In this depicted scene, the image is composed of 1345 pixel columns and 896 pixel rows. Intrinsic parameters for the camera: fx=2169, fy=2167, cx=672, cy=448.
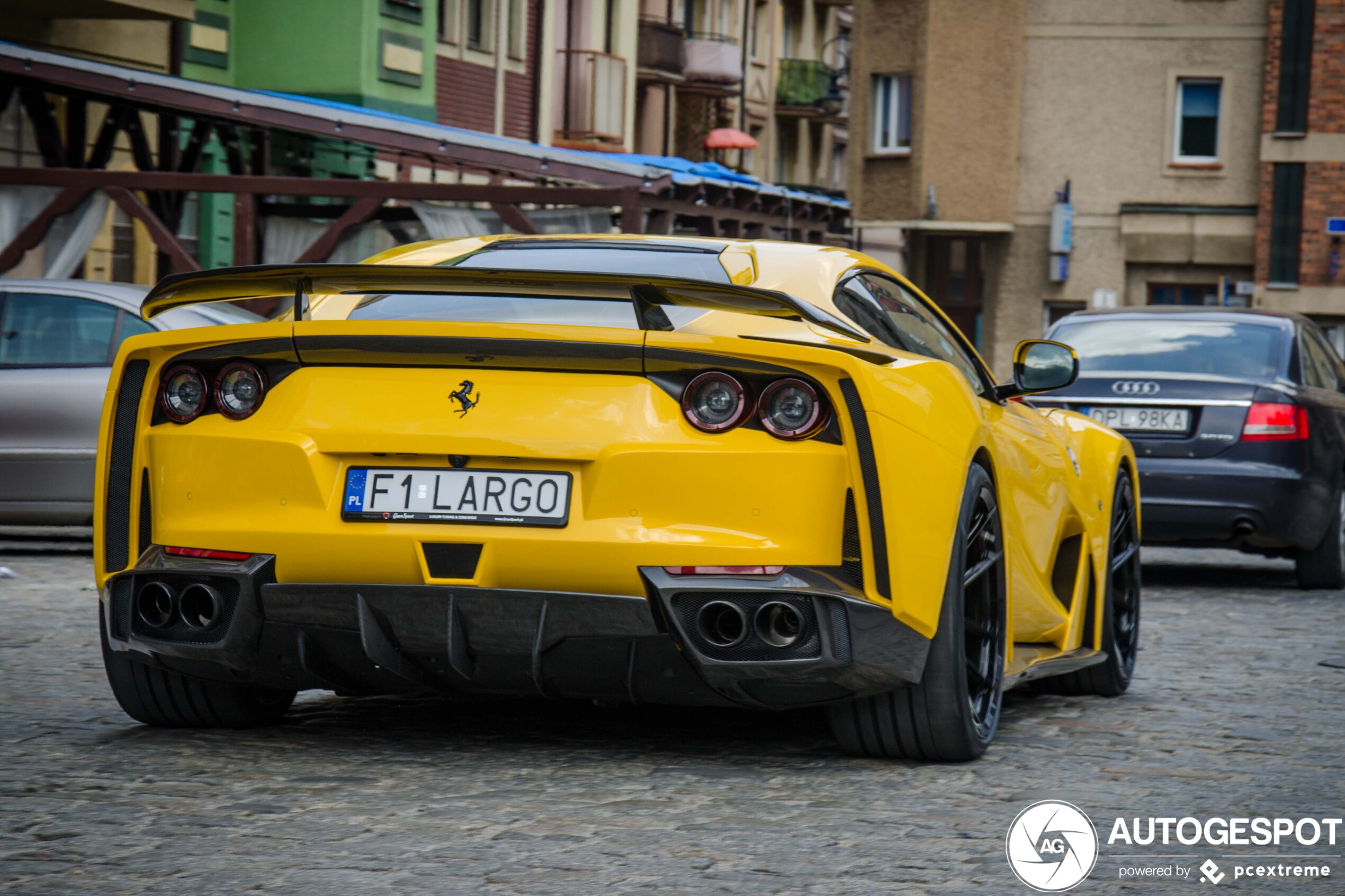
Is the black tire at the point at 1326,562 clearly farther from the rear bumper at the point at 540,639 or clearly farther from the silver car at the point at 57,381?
the rear bumper at the point at 540,639

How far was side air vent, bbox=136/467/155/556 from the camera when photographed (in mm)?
5172

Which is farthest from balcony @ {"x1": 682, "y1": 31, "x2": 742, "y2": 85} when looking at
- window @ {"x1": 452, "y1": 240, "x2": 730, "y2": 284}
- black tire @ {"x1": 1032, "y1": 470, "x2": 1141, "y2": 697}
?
window @ {"x1": 452, "y1": 240, "x2": 730, "y2": 284}

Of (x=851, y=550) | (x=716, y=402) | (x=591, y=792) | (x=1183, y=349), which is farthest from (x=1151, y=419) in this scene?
(x=591, y=792)

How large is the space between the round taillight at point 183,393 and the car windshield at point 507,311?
401 millimetres

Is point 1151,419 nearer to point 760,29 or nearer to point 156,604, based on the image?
point 156,604

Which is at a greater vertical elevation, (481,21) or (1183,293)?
(481,21)

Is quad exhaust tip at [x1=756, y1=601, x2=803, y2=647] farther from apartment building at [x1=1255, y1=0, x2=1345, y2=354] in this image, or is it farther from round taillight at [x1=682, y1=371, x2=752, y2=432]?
apartment building at [x1=1255, y1=0, x2=1345, y2=354]

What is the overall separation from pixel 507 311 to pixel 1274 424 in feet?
24.0

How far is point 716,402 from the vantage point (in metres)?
4.80

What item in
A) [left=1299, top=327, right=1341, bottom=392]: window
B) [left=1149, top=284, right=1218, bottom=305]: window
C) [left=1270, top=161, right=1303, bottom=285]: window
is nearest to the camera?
[left=1299, top=327, right=1341, bottom=392]: window

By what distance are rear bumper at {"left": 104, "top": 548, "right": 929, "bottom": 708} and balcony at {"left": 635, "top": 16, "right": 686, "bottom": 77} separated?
46.5 metres

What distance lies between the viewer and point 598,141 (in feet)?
142

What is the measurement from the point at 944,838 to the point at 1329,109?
130 ft

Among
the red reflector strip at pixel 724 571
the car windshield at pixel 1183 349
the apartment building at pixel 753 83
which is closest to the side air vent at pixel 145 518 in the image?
the red reflector strip at pixel 724 571
